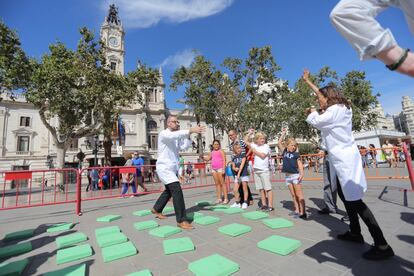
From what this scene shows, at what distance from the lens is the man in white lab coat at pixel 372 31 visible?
109 cm

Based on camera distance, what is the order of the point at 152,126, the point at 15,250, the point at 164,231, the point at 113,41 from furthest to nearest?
the point at 113,41
the point at 152,126
the point at 164,231
the point at 15,250

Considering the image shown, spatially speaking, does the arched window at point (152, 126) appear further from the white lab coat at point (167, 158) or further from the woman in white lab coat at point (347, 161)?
the woman in white lab coat at point (347, 161)

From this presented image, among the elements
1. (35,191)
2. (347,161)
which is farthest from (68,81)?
(347,161)

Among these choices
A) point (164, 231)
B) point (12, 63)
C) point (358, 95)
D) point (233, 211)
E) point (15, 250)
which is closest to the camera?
point (15, 250)

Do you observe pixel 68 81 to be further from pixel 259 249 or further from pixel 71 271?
pixel 259 249

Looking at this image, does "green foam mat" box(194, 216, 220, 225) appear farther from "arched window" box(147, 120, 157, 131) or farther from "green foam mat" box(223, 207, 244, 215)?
"arched window" box(147, 120, 157, 131)

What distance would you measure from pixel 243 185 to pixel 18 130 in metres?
40.0

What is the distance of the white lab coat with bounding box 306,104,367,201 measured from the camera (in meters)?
2.52

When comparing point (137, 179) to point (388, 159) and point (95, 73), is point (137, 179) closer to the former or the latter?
point (95, 73)

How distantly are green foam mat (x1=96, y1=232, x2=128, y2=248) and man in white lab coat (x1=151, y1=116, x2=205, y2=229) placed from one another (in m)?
1.00

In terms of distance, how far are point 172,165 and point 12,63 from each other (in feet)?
54.2

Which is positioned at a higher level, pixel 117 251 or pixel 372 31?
pixel 372 31

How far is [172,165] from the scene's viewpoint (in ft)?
14.5

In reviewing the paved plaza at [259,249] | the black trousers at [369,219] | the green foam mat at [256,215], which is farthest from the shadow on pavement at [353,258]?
the green foam mat at [256,215]
